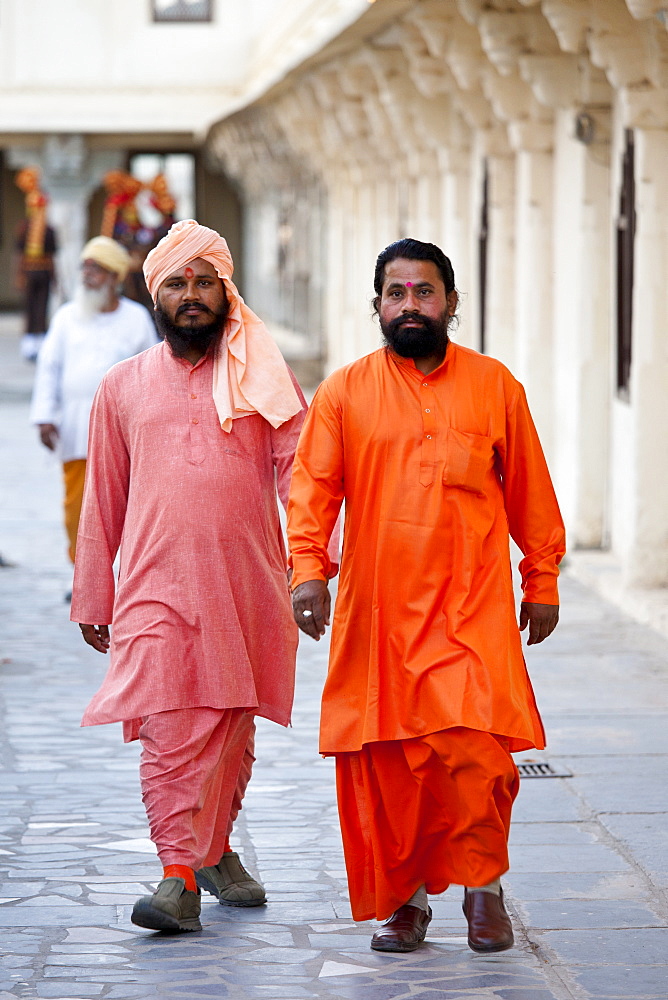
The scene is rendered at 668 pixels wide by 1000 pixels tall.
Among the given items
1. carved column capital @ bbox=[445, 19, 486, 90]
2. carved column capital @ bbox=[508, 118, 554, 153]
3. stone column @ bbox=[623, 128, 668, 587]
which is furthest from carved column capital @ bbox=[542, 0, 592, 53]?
carved column capital @ bbox=[445, 19, 486, 90]

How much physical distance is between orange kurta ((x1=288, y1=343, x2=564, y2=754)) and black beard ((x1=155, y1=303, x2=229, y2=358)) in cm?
40

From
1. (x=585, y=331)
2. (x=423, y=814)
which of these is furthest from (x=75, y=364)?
(x=423, y=814)

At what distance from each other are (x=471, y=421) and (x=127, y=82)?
2118 cm

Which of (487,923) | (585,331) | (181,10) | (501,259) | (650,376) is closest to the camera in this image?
(487,923)

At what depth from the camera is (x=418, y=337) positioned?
394cm

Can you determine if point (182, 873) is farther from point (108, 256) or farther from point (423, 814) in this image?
point (108, 256)

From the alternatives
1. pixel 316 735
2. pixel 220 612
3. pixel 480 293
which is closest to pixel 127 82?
pixel 480 293

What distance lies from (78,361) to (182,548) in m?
3.87

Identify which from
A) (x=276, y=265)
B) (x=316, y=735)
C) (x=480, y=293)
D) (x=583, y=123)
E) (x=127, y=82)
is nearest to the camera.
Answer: (x=316, y=735)

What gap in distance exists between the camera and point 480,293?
1208 cm

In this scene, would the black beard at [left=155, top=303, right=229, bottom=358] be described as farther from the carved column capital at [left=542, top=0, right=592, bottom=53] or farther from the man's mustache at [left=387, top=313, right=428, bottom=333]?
the carved column capital at [left=542, top=0, right=592, bottom=53]

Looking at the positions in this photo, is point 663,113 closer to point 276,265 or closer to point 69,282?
point 69,282

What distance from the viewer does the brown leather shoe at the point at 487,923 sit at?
3.83m

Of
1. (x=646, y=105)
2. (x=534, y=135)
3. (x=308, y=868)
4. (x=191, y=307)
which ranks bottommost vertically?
(x=308, y=868)
